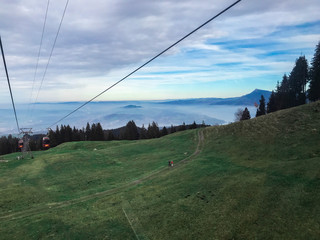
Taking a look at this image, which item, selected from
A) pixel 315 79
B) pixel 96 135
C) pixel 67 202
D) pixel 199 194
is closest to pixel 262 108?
pixel 315 79

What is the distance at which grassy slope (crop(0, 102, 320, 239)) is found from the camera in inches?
690

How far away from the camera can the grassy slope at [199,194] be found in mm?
17531

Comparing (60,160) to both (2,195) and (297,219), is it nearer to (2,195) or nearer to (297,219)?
(2,195)

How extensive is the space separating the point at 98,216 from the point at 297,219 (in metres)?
18.6

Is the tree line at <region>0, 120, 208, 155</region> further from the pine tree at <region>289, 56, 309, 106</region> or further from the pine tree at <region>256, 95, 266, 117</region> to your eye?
the pine tree at <region>289, 56, 309, 106</region>

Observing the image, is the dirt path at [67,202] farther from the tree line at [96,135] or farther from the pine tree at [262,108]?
the tree line at [96,135]

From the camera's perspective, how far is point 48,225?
21625mm

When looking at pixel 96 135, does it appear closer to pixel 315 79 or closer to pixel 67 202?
pixel 67 202

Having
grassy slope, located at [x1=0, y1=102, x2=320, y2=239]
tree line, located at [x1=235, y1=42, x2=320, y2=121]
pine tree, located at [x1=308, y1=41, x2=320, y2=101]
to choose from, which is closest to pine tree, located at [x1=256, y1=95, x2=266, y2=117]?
tree line, located at [x1=235, y1=42, x2=320, y2=121]

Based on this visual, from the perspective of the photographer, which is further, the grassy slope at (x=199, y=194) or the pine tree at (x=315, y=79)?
the pine tree at (x=315, y=79)

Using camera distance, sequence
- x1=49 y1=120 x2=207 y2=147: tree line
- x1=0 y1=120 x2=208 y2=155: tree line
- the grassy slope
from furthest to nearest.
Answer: x1=0 y1=120 x2=208 y2=155: tree line < x1=49 y1=120 x2=207 y2=147: tree line < the grassy slope

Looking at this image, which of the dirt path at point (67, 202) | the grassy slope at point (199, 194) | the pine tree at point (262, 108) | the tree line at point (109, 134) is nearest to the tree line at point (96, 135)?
the tree line at point (109, 134)

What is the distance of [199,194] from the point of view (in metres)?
23.7

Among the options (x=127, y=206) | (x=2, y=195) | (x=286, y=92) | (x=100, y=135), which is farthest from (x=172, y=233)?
(x=100, y=135)
